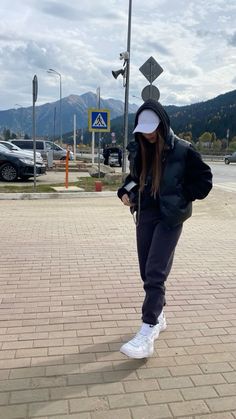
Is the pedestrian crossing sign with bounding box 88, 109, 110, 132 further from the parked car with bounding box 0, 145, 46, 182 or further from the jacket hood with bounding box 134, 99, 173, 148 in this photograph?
the jacket hood with bounding box 134, 99, 173, 148

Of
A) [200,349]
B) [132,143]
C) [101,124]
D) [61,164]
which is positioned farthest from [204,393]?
[61,164]

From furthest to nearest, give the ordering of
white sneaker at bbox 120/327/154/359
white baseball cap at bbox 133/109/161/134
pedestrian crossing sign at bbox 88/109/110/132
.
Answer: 1. pedestrian crossing sign at bbox 88/109/110/132
2. white sneaker at bbox 120/327/154/359
3. white baseball cap at bbox 133/109/161/134

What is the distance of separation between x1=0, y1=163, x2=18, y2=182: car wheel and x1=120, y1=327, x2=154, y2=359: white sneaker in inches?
530

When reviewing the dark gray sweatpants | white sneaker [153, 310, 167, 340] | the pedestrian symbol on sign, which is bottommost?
white sneaker [153, 310, 167, 340]

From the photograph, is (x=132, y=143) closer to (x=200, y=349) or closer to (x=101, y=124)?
(x=200, y=349)

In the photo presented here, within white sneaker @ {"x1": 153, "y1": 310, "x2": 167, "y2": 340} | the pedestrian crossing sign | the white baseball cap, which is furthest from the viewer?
the pedestrian crossing sign

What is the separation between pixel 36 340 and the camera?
11.3 feet

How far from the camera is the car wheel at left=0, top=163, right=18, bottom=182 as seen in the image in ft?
52.3

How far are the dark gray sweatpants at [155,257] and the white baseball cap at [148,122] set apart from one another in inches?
22.3

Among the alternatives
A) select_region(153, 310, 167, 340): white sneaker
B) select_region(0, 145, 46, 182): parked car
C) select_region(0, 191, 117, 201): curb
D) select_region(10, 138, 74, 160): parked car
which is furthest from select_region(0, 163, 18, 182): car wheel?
select_region(153, 310, 167, 340): white sneaker

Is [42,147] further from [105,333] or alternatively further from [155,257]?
[155,257]

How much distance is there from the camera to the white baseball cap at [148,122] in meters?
2.98

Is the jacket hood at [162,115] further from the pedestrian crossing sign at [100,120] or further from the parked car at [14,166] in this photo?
the parked car at [14,166]

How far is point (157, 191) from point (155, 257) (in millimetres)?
Answer: 459
